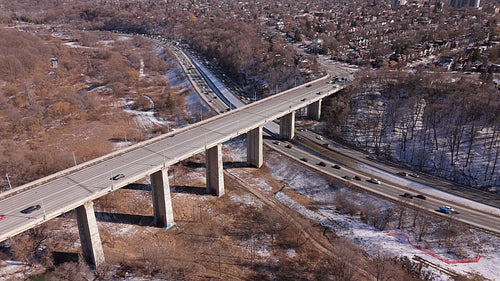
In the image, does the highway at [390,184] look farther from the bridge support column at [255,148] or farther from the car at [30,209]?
the car at [30,209]

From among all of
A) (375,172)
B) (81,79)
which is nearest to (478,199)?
(375,172)

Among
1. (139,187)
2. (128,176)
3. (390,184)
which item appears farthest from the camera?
(139,187)

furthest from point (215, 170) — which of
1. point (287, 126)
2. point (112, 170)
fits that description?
point (287, 126)

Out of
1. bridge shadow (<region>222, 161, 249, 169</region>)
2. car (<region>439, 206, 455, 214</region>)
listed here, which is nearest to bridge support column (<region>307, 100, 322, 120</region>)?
bridge shadow (<region>222, 161, 249, 169</region>)

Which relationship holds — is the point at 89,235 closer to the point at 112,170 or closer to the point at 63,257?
the point at 63,257

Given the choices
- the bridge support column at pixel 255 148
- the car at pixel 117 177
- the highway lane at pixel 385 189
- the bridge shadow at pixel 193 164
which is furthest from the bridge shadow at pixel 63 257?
the highway lane at pixel 385 189
